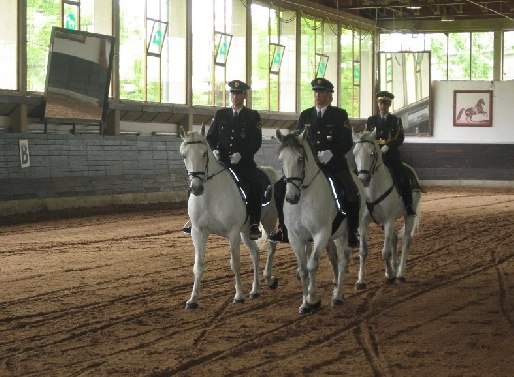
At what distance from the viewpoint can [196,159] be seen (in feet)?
31.4

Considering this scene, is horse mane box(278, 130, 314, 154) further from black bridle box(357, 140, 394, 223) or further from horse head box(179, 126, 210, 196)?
black bridle box(357, 140, 394, 223)

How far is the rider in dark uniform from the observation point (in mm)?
10469

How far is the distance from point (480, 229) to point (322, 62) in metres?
18.1

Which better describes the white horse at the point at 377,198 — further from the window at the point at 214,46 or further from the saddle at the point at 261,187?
the window at the point at 214,46

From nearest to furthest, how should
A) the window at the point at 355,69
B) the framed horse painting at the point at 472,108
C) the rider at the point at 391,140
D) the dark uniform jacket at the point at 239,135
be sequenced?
the dark uniform jacket at the point at 239,135, the rider at the point at 391,140, the window at the point at 355,69, the framed horse painting at the point at 472,108

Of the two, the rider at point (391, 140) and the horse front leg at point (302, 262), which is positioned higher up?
the rider at point (391, 140)

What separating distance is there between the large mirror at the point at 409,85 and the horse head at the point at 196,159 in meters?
30.6

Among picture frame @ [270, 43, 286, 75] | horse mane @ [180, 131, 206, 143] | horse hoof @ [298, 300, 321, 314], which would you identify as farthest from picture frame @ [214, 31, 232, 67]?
horse hoof @ [298, 300, 321, 314]

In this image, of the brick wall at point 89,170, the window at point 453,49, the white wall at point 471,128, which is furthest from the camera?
the window at point 453,49

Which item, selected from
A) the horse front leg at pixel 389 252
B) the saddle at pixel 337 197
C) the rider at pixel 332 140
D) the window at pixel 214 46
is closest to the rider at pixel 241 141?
the rider at pixel 332 140

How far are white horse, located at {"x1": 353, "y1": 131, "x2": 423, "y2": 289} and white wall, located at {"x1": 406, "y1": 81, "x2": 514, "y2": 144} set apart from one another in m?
27.5

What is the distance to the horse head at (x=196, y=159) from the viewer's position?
955cm

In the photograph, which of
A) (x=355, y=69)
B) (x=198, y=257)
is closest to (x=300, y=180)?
(x=198, y=257)

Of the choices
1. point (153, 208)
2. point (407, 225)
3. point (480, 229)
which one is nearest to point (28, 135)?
point (153, 208)
